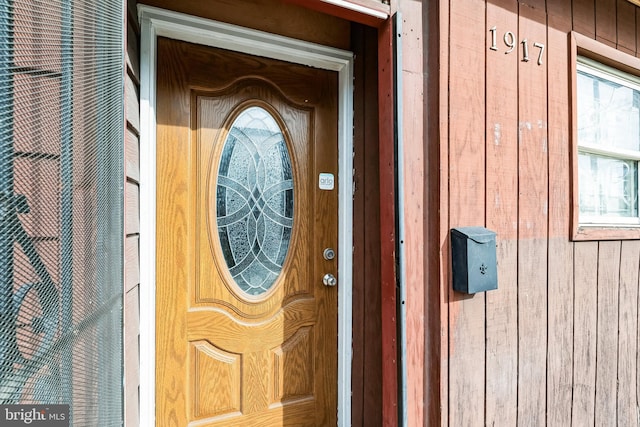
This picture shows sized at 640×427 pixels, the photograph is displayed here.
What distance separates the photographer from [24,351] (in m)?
0.47

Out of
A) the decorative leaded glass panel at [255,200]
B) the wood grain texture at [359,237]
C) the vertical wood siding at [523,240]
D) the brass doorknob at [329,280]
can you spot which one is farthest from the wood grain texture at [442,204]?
the decorative leaded glass panel at [255,200]

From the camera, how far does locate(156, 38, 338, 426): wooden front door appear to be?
4.44 feet

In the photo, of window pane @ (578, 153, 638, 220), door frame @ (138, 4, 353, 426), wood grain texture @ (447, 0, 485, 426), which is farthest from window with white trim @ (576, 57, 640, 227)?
door frame @ (138, 4, 353, 426)

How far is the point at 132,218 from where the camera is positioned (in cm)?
117

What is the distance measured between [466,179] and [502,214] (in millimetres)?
256

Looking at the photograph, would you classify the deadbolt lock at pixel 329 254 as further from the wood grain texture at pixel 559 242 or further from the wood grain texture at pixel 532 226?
the wood grain texture at pixel 559 242

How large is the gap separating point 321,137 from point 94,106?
3.50 feet

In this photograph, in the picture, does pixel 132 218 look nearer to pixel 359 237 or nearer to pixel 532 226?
pixel 359 237

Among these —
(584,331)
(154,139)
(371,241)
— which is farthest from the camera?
(584,331)

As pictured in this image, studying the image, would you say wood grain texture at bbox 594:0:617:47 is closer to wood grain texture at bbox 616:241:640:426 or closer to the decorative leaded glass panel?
wood grain texture at bbox 616:241:640:426

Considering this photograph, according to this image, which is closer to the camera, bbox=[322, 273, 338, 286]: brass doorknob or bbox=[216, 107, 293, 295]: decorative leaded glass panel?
bbox=[216, 107, 293, 295]: decorative leaded glass panel

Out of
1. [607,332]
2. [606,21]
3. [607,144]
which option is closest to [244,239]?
[607,332]

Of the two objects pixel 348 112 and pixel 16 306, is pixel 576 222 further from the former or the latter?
pixel 16 306

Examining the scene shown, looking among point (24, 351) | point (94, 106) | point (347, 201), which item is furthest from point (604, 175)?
point (24, 351)
